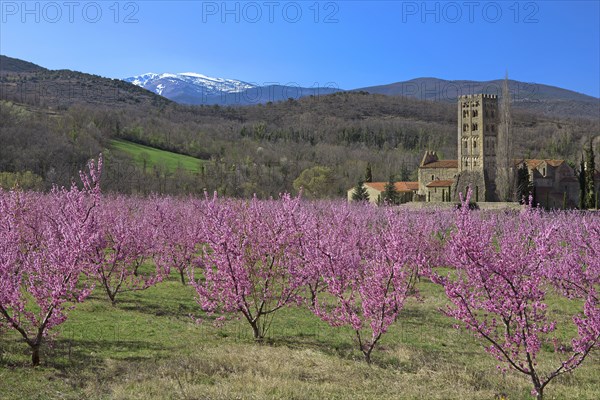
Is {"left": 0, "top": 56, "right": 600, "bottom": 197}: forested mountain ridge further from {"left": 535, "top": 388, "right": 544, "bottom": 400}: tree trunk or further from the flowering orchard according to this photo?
{"left": 535, "top": 388, "right": 544, "bottom": 400}: tree trunk

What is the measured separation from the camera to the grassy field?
1195 centimetres

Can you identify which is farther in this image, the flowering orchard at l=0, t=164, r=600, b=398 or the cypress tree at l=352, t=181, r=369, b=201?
the cypress tree at l=352, t=181, r=369, b=201

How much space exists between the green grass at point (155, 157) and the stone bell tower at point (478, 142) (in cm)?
6067

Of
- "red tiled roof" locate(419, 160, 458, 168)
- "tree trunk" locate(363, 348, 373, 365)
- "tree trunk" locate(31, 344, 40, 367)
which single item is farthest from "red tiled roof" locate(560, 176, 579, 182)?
"tree trunk" locate(31, 344, 40, 367)

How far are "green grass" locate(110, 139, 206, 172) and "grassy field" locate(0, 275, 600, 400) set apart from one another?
100 metres

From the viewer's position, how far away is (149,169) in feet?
377

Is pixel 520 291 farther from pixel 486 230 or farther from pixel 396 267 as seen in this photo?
pixel 396 267

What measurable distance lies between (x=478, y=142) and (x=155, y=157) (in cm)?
7587

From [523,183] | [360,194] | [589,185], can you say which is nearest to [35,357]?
[523,183]

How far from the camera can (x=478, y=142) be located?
8825cm

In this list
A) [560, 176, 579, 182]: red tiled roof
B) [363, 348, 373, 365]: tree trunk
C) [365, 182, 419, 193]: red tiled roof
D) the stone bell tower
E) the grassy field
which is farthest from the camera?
[365, 182, 419, 193]: red tiled roof

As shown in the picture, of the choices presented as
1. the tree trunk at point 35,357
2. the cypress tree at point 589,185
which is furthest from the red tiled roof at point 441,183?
the tree trunk at point 35,357

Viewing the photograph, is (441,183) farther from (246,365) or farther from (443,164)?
(246,365)

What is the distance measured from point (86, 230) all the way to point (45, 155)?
9052cm
